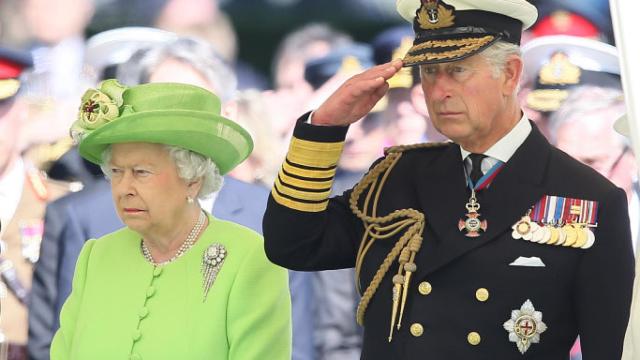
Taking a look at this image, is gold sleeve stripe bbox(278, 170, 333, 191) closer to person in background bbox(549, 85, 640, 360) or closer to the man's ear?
the man's ear

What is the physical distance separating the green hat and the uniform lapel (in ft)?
2.98

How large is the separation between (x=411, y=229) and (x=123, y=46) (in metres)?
2.13

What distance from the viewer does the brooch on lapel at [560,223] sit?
269 centimetres

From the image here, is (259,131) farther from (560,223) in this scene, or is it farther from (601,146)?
(560,223)

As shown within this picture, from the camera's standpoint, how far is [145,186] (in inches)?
136

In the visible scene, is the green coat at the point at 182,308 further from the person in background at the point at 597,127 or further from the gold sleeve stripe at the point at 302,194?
the person in background at the point at 597,127

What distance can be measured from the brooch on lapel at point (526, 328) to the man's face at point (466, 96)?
45 cm

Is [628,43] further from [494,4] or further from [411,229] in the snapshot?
[411,229]

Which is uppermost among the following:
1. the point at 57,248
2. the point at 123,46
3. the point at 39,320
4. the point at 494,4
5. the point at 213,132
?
the point at 123,46

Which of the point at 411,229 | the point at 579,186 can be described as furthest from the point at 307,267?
the point at 579,186

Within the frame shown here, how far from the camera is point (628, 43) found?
212cm

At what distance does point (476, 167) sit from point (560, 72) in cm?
178

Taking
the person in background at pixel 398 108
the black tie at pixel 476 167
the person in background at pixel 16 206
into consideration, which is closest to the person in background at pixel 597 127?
the person in background at pixel 398 108

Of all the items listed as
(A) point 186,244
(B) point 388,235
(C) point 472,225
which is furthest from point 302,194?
(A) point 186,244
